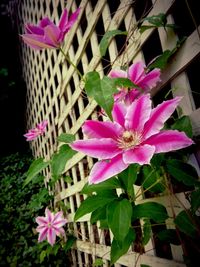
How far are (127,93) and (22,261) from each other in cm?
219

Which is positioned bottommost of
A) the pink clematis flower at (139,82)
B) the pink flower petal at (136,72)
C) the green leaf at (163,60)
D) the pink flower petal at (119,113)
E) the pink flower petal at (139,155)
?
the pink flower petal at (139,155)

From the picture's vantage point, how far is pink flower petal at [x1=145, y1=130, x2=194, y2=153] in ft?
1.59

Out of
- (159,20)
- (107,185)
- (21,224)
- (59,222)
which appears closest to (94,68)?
(159,20)

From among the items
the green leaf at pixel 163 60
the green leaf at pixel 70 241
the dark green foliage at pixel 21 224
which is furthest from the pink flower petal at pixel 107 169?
the dark green foliage at pixel 21 224

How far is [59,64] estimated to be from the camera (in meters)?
2.17

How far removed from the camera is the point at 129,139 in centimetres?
55

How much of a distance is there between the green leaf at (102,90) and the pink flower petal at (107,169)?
93mm

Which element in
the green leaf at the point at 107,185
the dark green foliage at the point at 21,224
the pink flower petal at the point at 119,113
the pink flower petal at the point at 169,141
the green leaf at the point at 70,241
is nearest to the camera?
the pink flower petal at the point at 169,141

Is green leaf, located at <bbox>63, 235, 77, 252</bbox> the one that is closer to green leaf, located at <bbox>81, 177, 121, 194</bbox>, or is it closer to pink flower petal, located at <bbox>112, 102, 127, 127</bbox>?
green leaf, located at <bbox>81, 177, 121, 194</bbox>

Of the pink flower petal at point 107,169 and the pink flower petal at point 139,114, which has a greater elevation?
the pink flower petal at point 139,114

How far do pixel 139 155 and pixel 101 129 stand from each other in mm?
95

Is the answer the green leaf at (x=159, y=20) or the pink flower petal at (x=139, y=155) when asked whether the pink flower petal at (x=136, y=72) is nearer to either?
the green leaf at (x=159, y=20)

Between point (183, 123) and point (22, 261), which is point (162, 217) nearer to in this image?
point (183, 123)

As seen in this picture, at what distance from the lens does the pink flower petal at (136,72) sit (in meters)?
0.71
